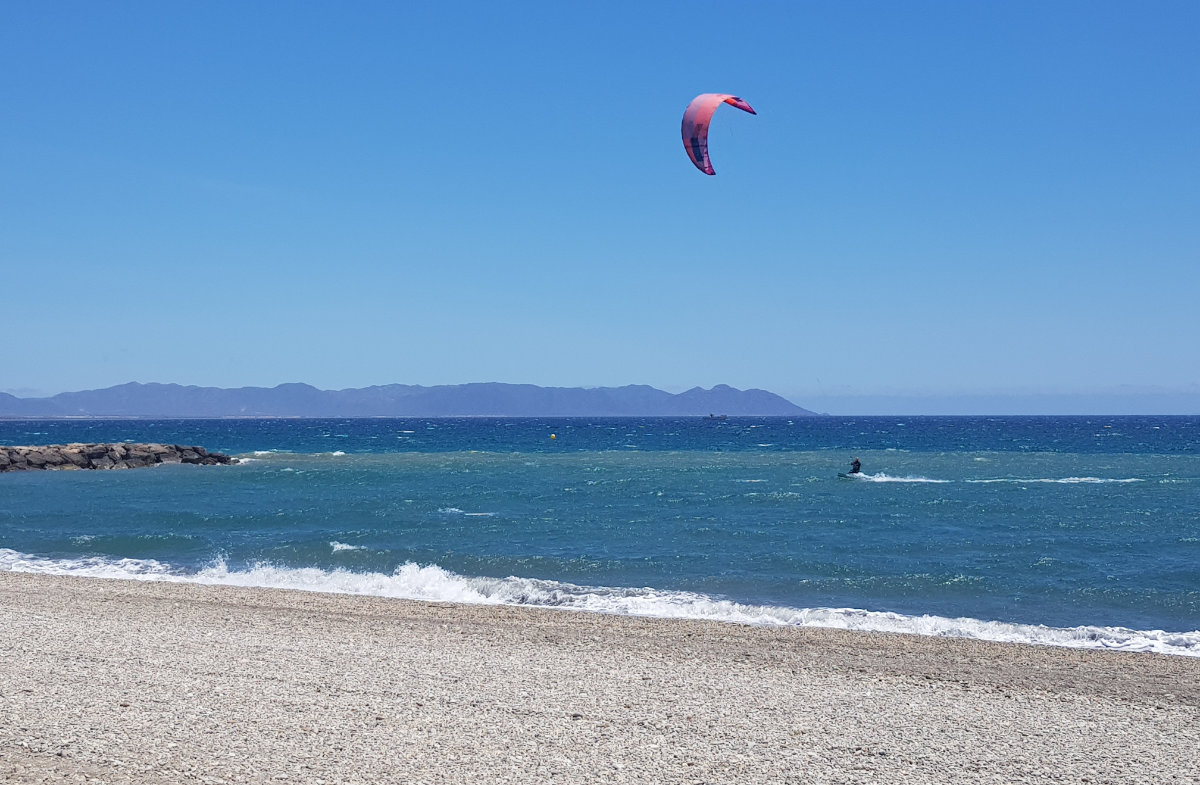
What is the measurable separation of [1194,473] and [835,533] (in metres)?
30.2

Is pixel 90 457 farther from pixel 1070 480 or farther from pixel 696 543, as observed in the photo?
pixel 1070 480

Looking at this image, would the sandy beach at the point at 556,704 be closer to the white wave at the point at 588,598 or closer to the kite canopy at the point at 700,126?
the white wave at the point at 588,598

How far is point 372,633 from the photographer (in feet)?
40.1

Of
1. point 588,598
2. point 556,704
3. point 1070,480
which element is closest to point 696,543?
point 588,598

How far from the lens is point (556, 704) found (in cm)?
877

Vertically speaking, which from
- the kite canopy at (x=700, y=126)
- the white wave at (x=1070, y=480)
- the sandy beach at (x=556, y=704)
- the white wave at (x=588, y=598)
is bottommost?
the white wave at (x=588, y=598)

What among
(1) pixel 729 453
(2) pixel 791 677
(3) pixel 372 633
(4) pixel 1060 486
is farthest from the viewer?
(1) pixel 729 453

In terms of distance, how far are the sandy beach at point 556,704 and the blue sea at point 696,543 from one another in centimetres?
317

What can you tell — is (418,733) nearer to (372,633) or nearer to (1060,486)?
(372,633)

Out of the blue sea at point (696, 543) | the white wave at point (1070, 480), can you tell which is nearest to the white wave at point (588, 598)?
the blue sea at point (696, 543)

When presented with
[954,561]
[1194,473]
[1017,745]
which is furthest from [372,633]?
[1194,473]

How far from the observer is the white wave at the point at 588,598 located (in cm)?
1357

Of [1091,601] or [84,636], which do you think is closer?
[84,636]

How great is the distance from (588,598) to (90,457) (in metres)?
46.0
